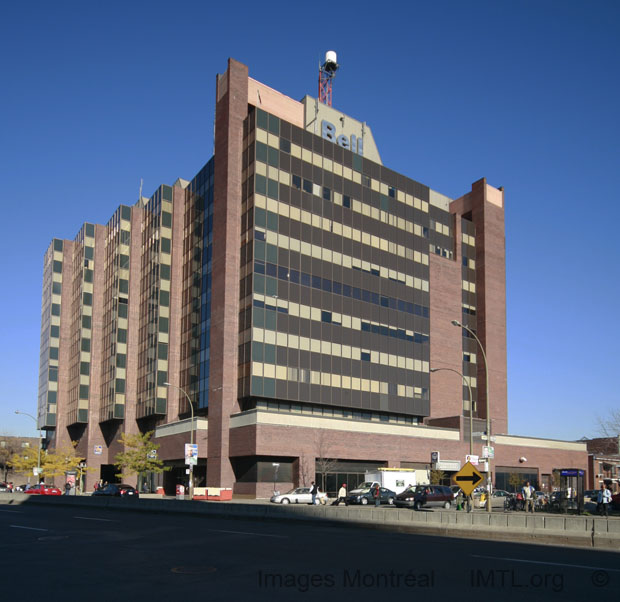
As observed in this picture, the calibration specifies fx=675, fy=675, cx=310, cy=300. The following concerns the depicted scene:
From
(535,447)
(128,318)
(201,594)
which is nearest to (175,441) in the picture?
(128,318)

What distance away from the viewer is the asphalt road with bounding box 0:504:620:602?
10859mm

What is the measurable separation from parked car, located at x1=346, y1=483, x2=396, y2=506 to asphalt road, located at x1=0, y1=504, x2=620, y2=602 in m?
30.5

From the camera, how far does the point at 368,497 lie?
51.4 meters

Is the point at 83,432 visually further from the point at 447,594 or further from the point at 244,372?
the point at 447,594

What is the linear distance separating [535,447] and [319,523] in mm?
58725

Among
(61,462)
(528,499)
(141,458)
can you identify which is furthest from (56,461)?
(528,499)

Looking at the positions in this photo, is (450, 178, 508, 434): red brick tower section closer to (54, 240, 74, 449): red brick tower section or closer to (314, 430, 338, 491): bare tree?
(314, 430, 338, 491): bare tree

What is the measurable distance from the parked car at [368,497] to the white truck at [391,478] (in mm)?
2553

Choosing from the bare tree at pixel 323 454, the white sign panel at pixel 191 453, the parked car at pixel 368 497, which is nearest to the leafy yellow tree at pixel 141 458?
the bare tree at pixel 323 454

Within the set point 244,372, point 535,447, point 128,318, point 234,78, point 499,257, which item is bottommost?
point 535,447

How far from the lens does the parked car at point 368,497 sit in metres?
50.7

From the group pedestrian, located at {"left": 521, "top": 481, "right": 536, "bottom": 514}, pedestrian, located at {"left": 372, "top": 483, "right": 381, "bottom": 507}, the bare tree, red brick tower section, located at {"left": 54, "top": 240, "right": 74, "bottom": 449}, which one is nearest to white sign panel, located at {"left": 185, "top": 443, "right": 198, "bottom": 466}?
pedestrian, located at {"left": 372, "top": 483, "right": 381, "bottom": 507}

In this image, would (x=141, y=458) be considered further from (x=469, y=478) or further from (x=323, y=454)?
(x=469, y=478)

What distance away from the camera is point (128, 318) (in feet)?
286
